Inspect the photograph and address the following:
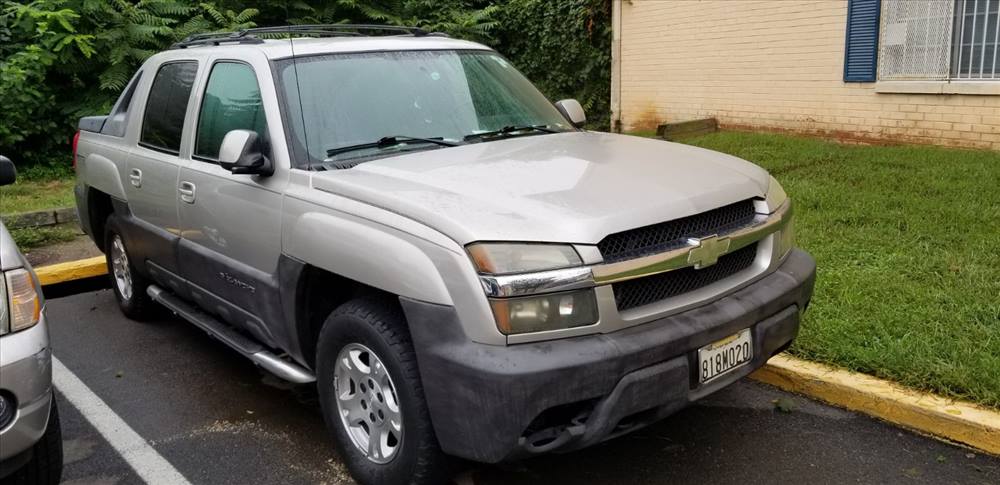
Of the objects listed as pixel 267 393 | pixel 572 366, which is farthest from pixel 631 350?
pixel 267 393

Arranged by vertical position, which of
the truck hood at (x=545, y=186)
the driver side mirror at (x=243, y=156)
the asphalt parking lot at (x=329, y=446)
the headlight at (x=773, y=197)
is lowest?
the asphalt parking lot at (x=329, y=446)

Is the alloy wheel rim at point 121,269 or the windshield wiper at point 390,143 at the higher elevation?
the windshield wiper at point 390,143

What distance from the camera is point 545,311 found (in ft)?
9.39

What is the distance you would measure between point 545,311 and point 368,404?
93 cm

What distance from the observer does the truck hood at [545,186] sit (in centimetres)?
294

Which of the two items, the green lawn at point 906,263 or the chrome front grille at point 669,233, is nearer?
the chrome front grille at point 669,233

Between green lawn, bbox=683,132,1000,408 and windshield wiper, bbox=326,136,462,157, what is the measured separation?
2091 millimetres

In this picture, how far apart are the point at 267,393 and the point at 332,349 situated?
1288 millimetres

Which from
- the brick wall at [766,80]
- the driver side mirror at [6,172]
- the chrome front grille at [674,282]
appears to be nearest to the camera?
the chrome front grille at [674,282]

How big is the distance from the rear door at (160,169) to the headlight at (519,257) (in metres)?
2.45

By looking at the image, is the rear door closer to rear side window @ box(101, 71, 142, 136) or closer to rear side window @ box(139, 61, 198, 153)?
rear side window @ box(139, 61, 198, 153)

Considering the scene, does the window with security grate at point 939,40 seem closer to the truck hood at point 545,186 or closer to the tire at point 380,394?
the truck hood at point 545,186

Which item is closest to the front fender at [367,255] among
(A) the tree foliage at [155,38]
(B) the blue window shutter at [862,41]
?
(B) the blue window shutter at [862,41]

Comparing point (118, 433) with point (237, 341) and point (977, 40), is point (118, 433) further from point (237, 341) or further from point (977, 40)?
point (977, 40)
